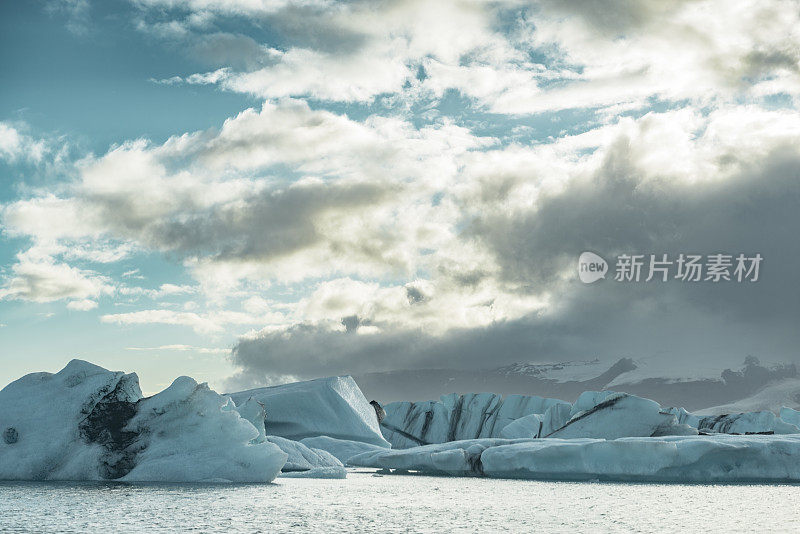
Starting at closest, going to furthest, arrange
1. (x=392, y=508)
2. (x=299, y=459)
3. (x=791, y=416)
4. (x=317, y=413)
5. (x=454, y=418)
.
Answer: (x=392, y=508) < (x=299, y=459) < (x=317, y=413) < (x=791, y=416) < (x=454, y=418)

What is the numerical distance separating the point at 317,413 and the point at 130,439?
1083cm

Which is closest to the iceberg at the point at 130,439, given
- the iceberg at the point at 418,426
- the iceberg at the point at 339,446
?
the iceberg at the point at 339,446

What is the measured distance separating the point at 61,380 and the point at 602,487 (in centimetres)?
1188

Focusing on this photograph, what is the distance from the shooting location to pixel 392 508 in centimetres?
1208

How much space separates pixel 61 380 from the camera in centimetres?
1712

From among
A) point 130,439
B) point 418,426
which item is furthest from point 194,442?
point 418,426

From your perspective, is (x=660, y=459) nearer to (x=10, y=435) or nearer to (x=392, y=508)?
(x=392, y=508)

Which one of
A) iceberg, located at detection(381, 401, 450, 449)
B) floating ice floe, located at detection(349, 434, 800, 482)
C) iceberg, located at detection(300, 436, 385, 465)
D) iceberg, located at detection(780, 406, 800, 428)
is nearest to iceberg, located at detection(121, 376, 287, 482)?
floating ice floe, located at detection(349, 434, 800, 482)

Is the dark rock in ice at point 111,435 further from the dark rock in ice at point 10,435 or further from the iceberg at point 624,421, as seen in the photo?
the iceberg at point 624,421

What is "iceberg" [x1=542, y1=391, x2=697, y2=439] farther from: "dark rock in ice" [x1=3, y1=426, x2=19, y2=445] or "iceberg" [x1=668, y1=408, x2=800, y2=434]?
"dark rock in ice" [x1=3, y1=426, x2=19, y2=445]

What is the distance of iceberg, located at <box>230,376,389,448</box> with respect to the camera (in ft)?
87.4

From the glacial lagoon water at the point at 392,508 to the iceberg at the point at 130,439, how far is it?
66 cm

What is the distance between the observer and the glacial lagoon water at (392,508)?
9586 millimetres

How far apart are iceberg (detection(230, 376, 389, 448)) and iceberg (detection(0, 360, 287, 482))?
32.7ft
